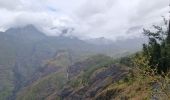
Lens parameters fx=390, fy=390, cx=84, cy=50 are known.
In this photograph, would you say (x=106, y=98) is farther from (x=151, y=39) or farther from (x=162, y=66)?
(x=162, y=66)

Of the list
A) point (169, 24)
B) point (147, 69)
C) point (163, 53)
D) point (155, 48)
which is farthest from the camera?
point (169, 24)

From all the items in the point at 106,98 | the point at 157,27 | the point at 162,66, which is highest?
the point at 157,27

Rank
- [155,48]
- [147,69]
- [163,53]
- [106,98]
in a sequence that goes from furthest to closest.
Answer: [106,98] → [155,48] → [163,53] → [147,69]

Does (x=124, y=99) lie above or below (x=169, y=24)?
below

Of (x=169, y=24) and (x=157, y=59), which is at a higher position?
(x=169, y=24)

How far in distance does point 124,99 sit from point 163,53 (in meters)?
16.9

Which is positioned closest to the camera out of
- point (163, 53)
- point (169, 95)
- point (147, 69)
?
point (169, 95)

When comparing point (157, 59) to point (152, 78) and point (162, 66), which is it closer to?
point (162, 66)

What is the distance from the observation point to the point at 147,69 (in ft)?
81.9

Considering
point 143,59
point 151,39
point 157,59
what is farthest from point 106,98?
point 143,59

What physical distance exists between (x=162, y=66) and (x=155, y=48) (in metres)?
14.0

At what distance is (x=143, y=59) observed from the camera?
87.0ft

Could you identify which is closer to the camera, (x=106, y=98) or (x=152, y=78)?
(x=152, y=78)

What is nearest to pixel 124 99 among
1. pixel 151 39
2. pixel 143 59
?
pixel 151 39
